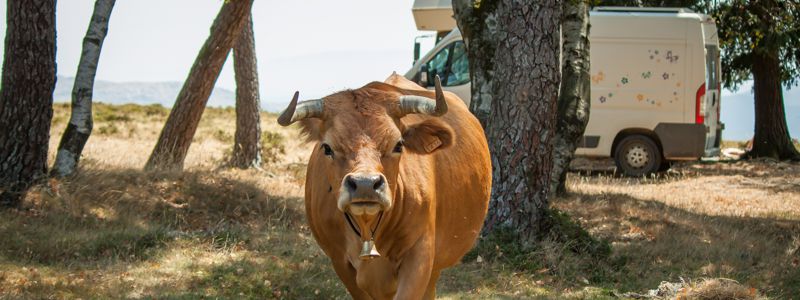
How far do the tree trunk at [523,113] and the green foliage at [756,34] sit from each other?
223 inches

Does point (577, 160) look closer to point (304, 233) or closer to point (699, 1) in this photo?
point (699, 1)

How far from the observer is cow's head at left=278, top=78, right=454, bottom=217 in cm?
562

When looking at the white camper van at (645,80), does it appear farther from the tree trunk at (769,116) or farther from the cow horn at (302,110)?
the cow horn at (302,110)

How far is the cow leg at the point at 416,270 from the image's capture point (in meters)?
6.39

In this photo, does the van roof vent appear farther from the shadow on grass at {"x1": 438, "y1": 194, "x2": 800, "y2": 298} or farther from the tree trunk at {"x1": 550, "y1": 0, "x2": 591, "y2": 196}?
the shadow on grass at {"x1": 438, "y1": 194, "x2": 800, "y2": 298}

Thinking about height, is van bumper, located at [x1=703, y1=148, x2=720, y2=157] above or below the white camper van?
below

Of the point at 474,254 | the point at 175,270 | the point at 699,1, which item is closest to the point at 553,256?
the point at 474,254

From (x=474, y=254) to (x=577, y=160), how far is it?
12.4 metres

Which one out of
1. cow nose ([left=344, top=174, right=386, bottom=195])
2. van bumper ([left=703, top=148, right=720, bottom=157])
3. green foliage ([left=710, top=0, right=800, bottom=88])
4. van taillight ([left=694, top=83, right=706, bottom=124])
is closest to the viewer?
cow nose ([left=344, top=174, right=386, bottom=195])

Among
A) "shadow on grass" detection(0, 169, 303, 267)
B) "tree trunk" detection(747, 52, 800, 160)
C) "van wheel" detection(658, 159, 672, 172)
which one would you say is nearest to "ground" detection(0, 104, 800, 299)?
"shadow on grass" detection(0, 169, 303, 267)

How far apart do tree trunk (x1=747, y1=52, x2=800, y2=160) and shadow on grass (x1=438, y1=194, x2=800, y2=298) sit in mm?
11468

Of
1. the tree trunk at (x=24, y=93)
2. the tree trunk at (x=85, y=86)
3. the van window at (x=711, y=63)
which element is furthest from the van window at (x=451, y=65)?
the tree trunk at (x=24, y=93)

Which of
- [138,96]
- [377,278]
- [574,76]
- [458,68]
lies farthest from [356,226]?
[138,96]

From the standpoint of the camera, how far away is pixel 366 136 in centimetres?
603
